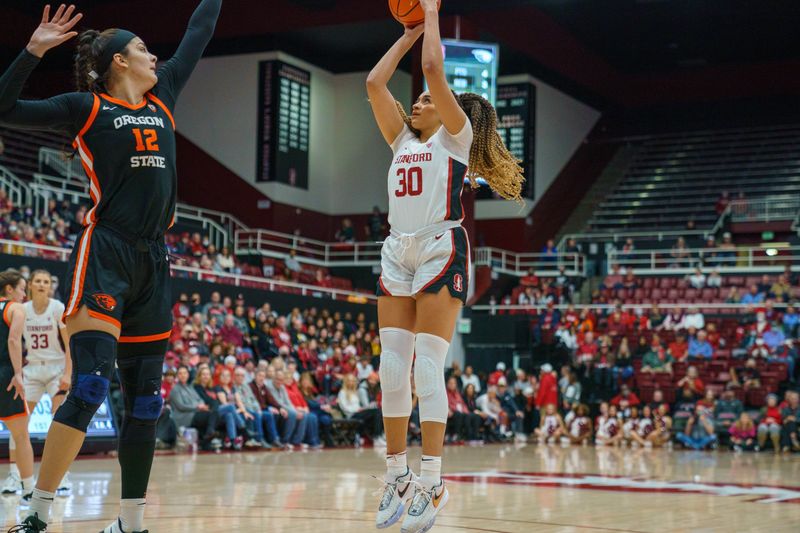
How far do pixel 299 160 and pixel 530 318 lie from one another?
8161 millimetres

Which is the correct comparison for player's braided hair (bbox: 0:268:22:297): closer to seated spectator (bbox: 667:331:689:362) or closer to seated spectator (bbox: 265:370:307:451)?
seated spectator (bbox: 265:370:307:451)

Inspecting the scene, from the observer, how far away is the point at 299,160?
93.1 feet

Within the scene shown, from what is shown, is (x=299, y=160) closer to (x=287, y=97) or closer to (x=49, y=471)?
(x=287, y=97)

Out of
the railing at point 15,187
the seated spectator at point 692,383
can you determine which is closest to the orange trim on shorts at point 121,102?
the seated spectator at point 692,383

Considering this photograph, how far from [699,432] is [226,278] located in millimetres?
9051

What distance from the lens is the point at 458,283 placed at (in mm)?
5121

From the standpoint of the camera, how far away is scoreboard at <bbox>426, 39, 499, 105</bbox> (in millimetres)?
20234

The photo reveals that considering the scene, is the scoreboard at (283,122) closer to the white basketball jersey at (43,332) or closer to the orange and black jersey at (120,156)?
the white basketball jersey at (43,332)

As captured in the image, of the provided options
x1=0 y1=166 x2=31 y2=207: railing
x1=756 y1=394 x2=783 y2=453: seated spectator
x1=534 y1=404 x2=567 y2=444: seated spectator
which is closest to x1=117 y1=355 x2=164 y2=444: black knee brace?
x1=756 y1=394 x2=783 y2=453: seated spectator

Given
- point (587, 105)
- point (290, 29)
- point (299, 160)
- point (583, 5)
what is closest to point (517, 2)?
point (583, 5)

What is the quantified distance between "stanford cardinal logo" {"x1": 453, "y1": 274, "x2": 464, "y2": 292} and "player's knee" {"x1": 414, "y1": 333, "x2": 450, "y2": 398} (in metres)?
0.25

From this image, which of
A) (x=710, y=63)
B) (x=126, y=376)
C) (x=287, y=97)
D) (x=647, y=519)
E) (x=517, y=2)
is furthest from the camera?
(x=710, y=63)

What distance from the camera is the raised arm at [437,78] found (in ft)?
16.6

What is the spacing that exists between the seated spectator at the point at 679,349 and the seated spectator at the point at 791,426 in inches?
118
